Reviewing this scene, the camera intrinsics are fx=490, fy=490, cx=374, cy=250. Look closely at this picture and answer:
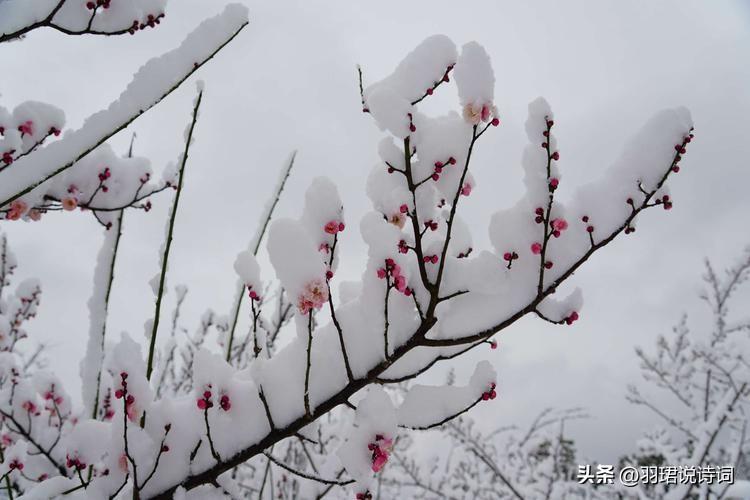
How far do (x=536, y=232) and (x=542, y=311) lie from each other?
0.22m

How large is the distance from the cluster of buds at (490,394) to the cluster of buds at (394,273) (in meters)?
0.38

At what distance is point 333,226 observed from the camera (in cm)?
128

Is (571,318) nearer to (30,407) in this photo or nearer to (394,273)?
(394,273)

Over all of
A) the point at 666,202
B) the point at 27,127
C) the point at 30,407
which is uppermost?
the point at 27,127

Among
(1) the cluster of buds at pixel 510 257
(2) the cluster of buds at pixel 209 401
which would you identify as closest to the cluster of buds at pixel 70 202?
(2) the cluster of buds at pixel 209 401

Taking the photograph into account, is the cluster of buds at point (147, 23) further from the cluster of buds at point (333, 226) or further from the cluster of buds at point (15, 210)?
the cluster of buds at point (333, 226)

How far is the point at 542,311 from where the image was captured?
1339mm

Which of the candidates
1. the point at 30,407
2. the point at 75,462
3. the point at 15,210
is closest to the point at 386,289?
the point at 75,462

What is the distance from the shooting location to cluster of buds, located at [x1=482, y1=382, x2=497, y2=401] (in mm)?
1329

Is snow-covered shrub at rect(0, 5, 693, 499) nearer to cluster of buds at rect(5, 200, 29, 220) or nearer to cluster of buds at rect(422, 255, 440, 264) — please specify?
cluster of buds at rect(422, 255, 440, 264)

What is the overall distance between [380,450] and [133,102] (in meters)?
1.00

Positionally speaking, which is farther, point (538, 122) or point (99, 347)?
point (99, 347)

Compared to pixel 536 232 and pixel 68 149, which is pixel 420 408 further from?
pixel 68 149

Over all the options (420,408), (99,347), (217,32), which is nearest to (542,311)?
(420,408)
